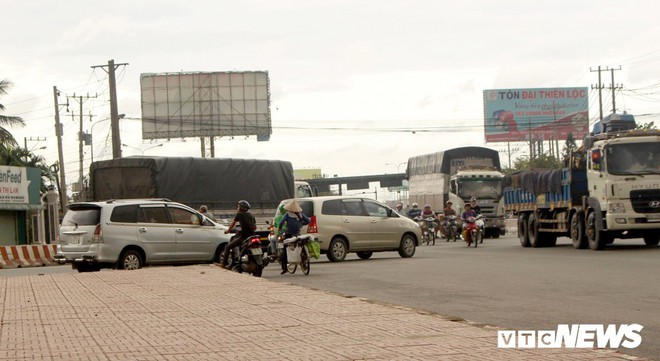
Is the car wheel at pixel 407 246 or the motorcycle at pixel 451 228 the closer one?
the car wheel at pixel 407 246

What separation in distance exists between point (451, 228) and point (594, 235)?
16.9 m

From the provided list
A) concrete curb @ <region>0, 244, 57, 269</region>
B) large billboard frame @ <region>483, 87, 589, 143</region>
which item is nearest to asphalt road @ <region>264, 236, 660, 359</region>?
concrete curb @ <region>0, 244, 57, 269</region>

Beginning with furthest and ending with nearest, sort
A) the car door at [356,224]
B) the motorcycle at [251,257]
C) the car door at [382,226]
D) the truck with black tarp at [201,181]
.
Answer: the truck with black tarp at [201,181], the car door at [382,226], the car door at [356,224], the motorcycle at [251,257]

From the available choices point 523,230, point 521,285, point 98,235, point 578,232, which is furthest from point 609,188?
point 98,235

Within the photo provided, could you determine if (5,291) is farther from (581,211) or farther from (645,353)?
(581,211)

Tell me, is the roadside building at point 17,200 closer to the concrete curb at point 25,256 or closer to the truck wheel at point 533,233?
the concrete curb at point 25,256

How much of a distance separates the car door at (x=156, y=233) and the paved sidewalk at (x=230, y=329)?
24.8ft

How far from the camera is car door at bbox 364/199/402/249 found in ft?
92.7

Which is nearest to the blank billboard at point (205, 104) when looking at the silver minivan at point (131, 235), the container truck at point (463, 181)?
the container truck at point (463, 181)

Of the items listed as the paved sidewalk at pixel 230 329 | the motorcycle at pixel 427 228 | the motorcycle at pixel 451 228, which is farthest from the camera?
the motorcycle at pixel 451 228

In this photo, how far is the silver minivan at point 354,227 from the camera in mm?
27344

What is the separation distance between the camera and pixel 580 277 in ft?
61.2

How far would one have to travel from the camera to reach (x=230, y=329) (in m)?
11.0

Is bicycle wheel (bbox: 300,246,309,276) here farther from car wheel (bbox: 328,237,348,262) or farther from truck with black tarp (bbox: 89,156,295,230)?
truck with black tarp (bbox: 89,156,295,230)
